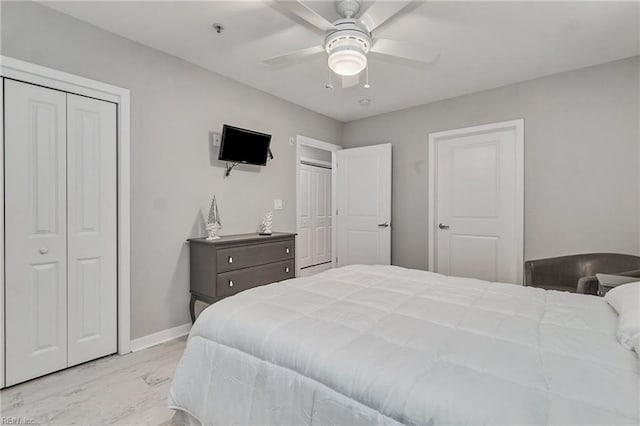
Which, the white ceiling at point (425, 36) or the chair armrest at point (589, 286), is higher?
the white ceiling at point (425, 36)

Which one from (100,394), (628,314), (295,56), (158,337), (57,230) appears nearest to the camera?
(628,314)

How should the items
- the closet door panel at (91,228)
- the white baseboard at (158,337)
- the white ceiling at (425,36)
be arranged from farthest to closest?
1. the white baseboard at (158,337)
2. the closet door panel at (91,228)
3. the white ceiling at (425,36)

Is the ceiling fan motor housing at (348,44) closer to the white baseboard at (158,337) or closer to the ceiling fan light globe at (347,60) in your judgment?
the ceiling fan light globe at (347,60)

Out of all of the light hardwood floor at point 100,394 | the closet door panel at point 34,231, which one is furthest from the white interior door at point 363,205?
the closet door panel at point 34,231

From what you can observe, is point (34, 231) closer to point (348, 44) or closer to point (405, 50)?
point (348, 44)

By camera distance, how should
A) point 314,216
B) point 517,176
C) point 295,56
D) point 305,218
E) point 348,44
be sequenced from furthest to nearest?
point 314,216
point 305,218
point 517,176
point 295,56
point 348,44

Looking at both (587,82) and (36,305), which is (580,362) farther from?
(587,82)

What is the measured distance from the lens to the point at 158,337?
2.76 meters

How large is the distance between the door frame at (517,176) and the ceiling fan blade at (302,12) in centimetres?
251

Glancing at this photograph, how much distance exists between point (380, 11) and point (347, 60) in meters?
0.30

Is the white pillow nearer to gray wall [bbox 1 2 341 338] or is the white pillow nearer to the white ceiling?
the white ceiling

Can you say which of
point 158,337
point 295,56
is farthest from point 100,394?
point 295,56

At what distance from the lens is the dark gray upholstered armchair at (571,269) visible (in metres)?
2.65

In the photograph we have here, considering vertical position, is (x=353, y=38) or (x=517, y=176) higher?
(x=353, y=38)
